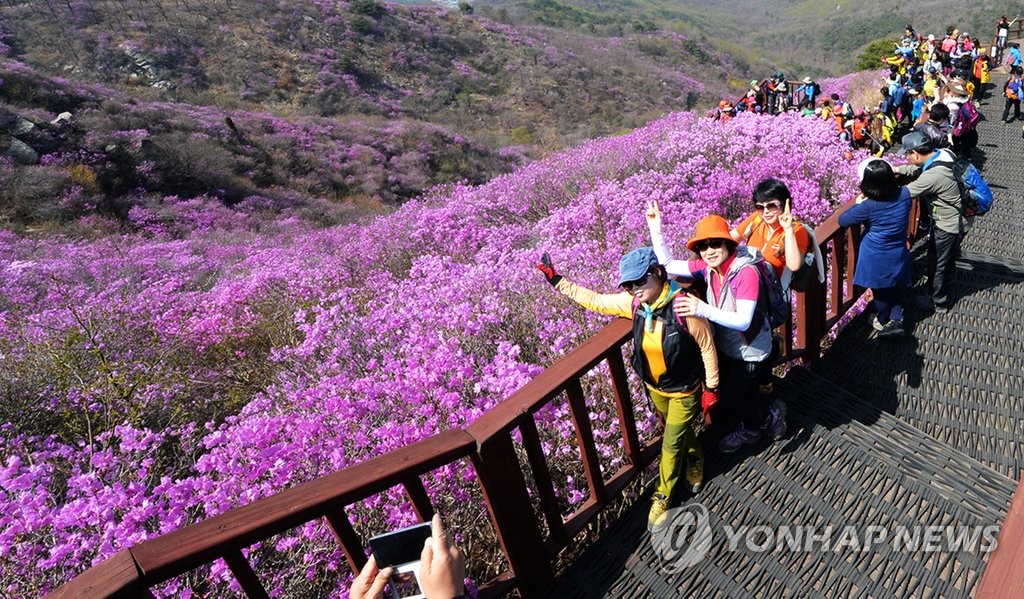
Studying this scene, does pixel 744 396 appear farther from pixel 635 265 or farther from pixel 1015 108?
pixel 1015 108

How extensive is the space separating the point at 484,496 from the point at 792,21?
14722 centimetres

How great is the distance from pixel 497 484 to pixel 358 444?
1531 millimetres

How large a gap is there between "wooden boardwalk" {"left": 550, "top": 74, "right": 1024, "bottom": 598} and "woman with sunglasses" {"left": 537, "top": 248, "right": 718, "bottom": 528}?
0.23 m

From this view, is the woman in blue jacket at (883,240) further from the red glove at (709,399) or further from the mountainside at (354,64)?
the mountainside at (354,64)

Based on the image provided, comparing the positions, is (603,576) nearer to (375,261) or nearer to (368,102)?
(375,261)

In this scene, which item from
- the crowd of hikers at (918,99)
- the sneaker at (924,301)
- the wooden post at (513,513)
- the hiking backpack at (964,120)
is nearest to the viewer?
the wooden post at (513,513)

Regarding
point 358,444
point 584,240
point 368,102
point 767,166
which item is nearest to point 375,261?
point 584,240

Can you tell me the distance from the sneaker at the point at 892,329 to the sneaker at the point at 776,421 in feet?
4.97

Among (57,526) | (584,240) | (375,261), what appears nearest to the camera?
(57,526)

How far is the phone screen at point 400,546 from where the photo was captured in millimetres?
1280

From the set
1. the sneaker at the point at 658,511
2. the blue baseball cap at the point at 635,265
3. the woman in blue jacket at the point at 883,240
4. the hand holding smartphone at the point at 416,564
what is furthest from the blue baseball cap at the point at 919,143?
the hand holding smartphone at the point at 416,564

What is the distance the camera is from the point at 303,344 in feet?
15.3

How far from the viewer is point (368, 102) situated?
89.0 ft

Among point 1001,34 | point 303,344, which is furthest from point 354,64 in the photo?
point 303,344
